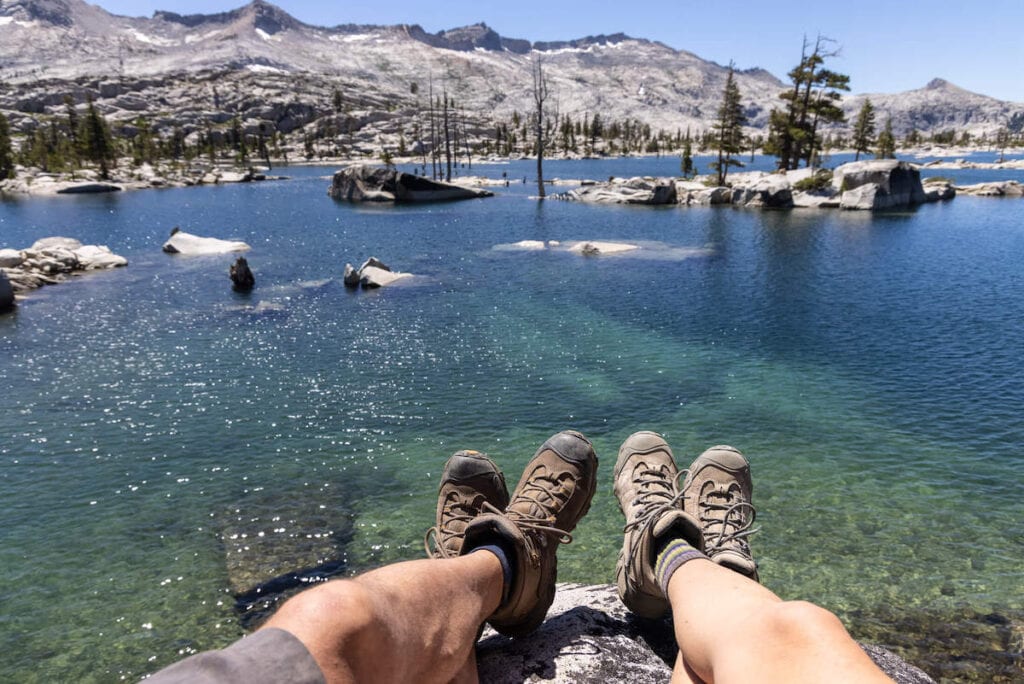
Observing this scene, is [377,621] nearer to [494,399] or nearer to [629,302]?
[494,399]

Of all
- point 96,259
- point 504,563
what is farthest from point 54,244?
point 504,563

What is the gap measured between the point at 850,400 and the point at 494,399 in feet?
30.7

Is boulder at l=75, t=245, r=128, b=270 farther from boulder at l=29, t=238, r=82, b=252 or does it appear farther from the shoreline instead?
the shoreline

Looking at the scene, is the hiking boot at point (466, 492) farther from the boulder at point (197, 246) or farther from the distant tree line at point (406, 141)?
the distant tree line at point (406, 141)

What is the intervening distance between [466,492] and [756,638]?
303 cm

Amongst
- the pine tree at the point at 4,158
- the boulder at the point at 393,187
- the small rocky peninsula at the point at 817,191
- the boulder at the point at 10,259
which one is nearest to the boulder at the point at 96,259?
the boulder at the point at 10,259

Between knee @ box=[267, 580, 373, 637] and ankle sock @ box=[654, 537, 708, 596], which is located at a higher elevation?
knee @ box=[267, 580, 373, 637]

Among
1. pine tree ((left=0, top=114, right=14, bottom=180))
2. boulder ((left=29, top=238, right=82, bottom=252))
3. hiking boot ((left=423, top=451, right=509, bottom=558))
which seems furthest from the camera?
pine tree ((left=0, top=114, right=14, bottom=180))

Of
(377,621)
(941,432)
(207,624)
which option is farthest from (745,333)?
(377,621)

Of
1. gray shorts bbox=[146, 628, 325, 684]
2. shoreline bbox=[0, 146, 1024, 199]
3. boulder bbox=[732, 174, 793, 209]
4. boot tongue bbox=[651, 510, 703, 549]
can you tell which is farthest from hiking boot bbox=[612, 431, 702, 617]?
shoreline bbox=[0, 146, 1024, 199]

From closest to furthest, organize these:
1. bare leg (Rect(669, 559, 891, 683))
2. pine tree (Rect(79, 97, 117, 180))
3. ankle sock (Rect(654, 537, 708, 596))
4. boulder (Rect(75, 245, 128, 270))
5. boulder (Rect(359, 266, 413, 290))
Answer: bare leg (Rect(669, 559, 891, 683)), ankle sock (Rect(654, 537, 708, 596)), boulder (Rect(359, 266, 413, 290)), boulder (Rect(75, 245, 128, 270)), pine tree (Rect(79, 97, 117, 180))

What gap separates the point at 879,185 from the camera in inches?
2148

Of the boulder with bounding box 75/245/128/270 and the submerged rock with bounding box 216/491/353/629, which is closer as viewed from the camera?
the submerged rock with bounding box 216/491/353/629

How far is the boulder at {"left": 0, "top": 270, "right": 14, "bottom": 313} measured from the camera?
24.0m
